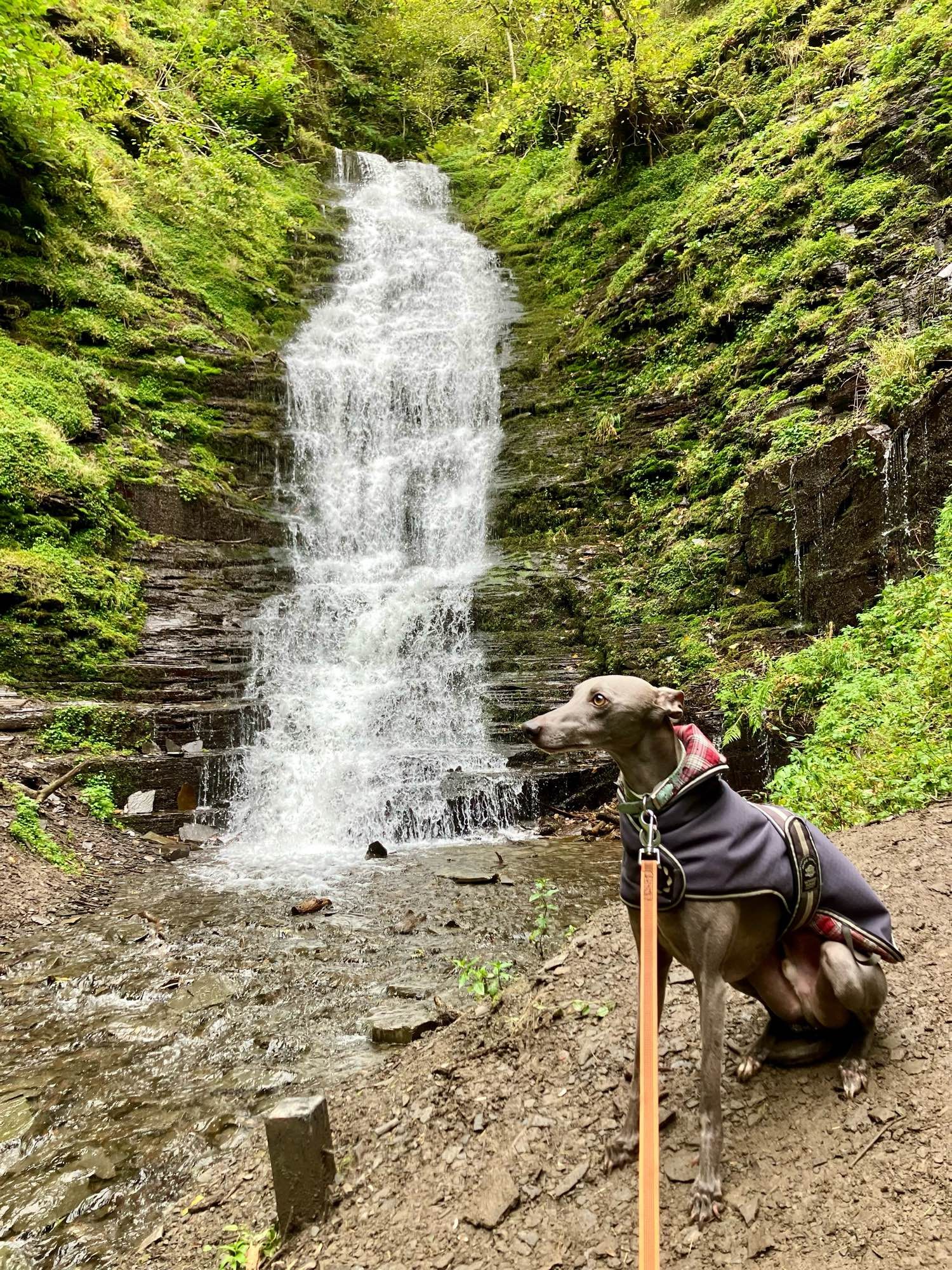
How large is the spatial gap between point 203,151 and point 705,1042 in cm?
2560

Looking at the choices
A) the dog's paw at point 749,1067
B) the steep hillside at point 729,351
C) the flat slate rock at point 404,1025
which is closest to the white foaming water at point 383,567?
the steep hillside at point 729,351

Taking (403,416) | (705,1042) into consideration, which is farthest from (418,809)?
(403,416)

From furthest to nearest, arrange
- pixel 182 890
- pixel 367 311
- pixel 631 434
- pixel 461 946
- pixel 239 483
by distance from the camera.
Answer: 1. pixel 367 311
2. pixel 239 483
3. pixel 631 434
4. pixel 182 890
5. pixel 461 946

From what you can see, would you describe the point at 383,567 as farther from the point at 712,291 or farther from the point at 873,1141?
the point at 873,1141

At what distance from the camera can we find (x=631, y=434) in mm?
13961

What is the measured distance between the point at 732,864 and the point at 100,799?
8.97 meters

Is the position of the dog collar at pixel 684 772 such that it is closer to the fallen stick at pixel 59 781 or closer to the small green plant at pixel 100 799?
the fallen stick at pixel 59 781

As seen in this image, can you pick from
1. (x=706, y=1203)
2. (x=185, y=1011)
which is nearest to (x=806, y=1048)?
(x=706, y=1203)

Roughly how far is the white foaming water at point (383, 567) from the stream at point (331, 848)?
0.16ft

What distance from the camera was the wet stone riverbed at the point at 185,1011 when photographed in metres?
3.36

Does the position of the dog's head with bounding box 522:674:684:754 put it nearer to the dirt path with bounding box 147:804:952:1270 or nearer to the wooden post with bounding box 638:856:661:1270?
the wooden post with bounding box 638:856:661:1270

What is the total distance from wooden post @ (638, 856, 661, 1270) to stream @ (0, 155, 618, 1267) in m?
2.65

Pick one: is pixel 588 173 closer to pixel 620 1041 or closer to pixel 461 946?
pixel 461 946

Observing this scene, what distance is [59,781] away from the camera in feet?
27.9
